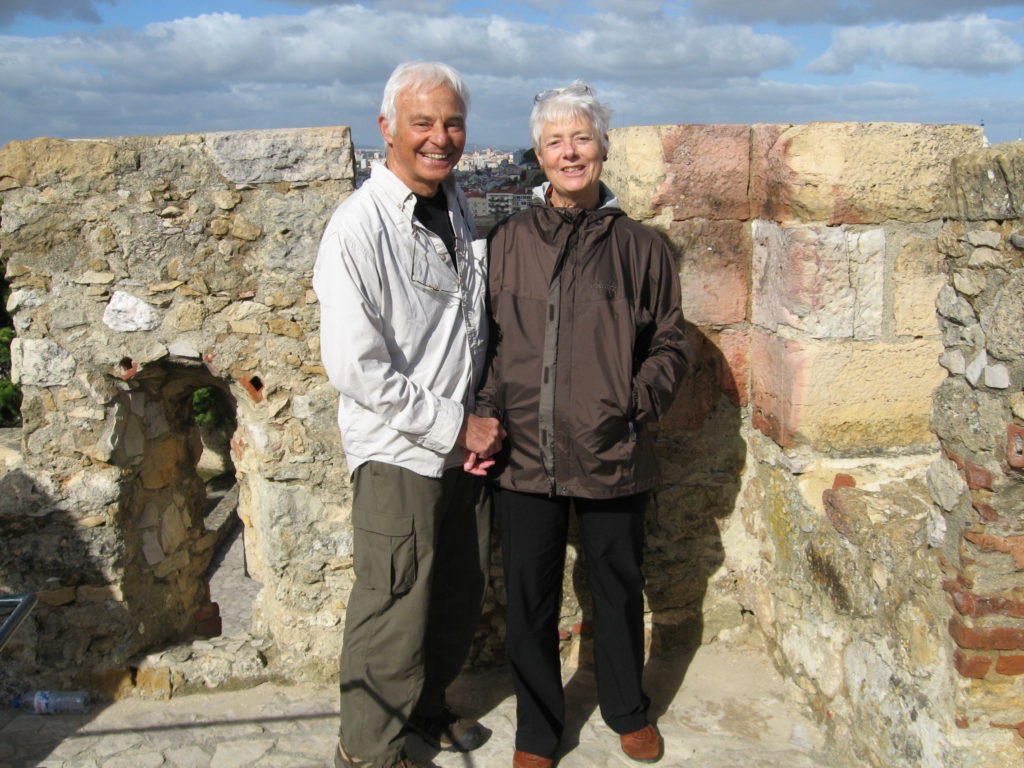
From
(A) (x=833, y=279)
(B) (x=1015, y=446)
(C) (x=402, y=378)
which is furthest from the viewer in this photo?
(A) (x=833, y=279)

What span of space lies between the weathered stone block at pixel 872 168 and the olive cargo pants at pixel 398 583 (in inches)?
51.1

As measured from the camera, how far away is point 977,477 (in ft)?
6.96

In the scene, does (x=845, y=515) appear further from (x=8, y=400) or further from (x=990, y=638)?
(x=8, y=400)

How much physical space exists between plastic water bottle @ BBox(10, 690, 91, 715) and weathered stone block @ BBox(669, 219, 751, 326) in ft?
7.87

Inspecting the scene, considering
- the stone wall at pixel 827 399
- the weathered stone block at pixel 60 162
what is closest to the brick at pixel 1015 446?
the stone wall at pixel 827 399

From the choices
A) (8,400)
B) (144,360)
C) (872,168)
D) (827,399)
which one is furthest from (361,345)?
(8,400)

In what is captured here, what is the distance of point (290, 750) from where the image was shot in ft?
8.98

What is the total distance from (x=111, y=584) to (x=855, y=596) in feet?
7.87

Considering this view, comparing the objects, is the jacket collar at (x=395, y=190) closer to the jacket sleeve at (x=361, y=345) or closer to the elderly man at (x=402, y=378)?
the elderly man at (x=402, y=378)

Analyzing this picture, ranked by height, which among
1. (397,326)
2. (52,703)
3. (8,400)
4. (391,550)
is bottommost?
(8,400)

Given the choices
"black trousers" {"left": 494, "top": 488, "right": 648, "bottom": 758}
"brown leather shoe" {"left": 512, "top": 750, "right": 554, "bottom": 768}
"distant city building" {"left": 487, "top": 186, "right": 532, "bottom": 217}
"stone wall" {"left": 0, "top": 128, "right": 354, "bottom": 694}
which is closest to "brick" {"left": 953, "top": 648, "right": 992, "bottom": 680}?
"black trousers" {"left": 494, "top": 488, "right": 648, "bottom": 758}

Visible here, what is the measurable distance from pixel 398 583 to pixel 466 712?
2.56 feet

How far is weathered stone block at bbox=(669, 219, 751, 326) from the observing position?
2.96m

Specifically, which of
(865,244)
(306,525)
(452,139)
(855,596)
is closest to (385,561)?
(306,525)
